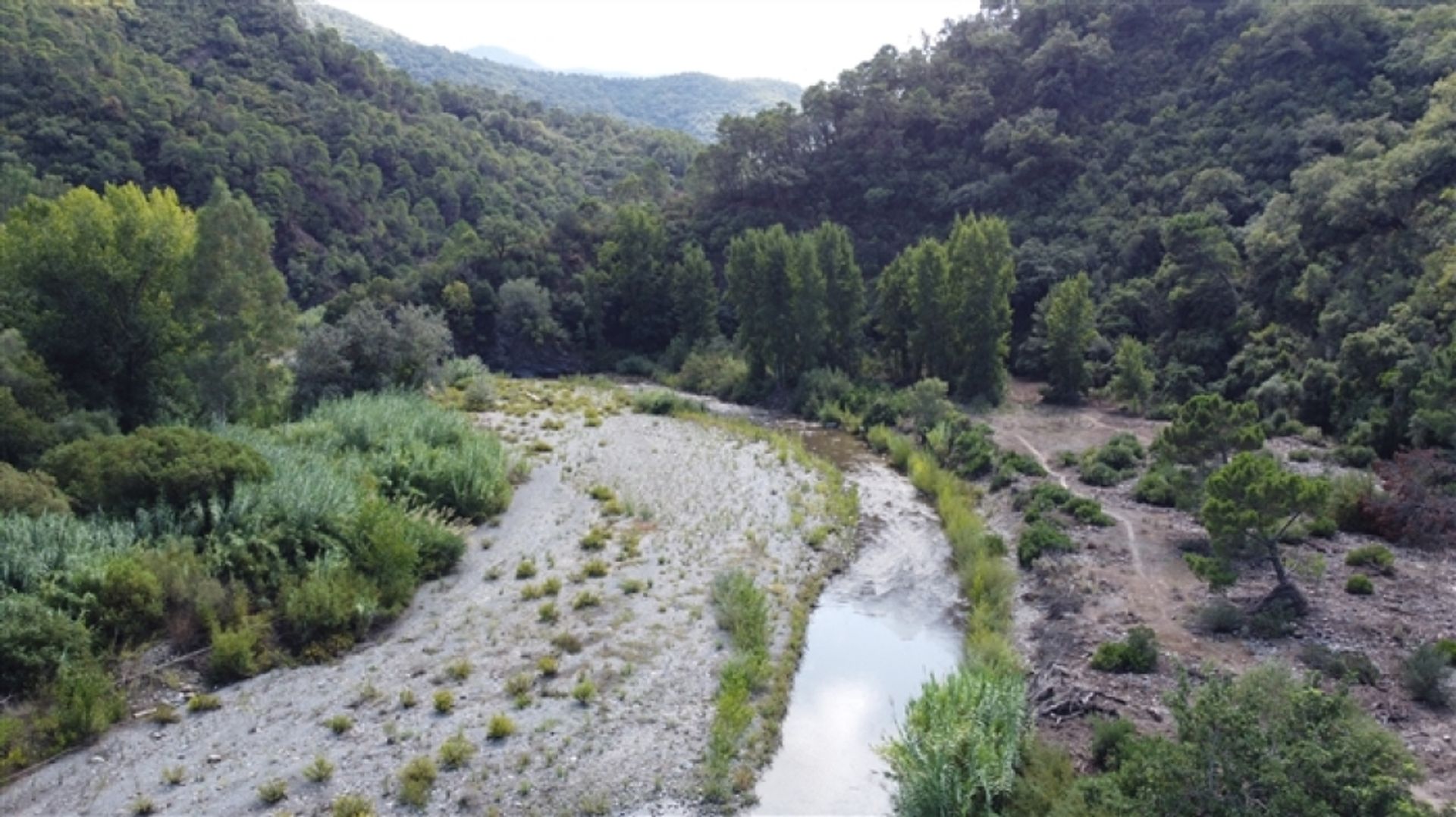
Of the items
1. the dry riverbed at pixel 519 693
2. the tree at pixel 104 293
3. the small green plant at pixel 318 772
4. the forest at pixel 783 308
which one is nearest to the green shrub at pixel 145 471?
the forest at pixel 783 308

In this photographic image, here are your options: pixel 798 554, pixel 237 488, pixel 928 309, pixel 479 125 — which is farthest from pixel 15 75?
pixel 798 554

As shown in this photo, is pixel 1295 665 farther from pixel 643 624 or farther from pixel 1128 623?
pixel 643 624

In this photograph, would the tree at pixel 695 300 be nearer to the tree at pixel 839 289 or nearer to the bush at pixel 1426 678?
the tree at pixel 839 289

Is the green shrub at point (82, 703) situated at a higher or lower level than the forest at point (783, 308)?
lower

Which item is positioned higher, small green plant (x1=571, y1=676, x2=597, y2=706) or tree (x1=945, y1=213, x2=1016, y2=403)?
tree (x1=945, y1=213, x2=1016, y2=403)

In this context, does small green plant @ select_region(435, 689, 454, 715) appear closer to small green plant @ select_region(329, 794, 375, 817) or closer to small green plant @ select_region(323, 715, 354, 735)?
small green plant @ select_region(323, 715, 354, 735)

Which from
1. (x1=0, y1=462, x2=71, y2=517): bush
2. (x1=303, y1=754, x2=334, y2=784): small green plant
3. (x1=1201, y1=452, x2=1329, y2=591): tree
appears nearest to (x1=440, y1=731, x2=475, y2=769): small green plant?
(x1=303, y1=754, x2=334, y2=784): small green plant
